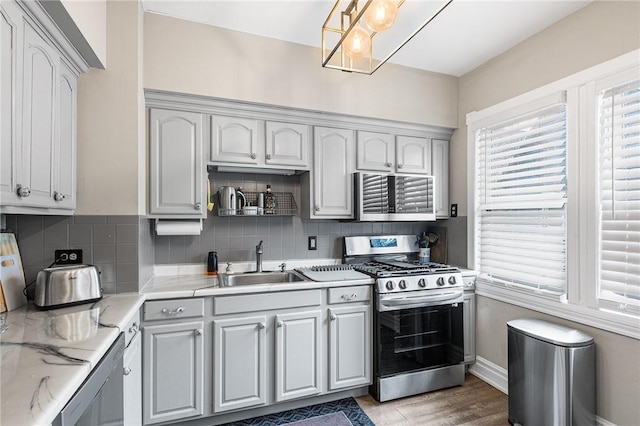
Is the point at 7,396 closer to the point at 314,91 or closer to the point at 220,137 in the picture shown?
the point at 220,137

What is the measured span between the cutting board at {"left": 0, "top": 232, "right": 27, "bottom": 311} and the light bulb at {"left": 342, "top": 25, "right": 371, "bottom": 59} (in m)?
2.17

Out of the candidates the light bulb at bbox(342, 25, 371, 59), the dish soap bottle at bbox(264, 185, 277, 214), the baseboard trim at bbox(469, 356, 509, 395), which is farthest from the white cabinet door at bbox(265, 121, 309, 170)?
the baseboard trim at bbox(469, 356, 509, 395)

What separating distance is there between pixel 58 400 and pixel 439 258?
317 centimetres

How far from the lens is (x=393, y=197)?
287 cm

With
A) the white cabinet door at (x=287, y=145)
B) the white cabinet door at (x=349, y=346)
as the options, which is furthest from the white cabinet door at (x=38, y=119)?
the white cabinet door at (x=349, y=346)

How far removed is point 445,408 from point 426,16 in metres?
2.86

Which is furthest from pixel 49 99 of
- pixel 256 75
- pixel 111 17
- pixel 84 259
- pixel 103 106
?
pixel 256 75

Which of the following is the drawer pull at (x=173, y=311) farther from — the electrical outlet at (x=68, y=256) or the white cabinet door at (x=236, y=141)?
the white cabinet door at (x=236, y=141)

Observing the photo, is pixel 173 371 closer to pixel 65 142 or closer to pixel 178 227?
pixel 178 227

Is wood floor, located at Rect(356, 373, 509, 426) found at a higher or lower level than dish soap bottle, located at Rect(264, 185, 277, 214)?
lower

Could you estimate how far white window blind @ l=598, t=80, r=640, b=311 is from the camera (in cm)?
186

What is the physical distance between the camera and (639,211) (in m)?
1.84

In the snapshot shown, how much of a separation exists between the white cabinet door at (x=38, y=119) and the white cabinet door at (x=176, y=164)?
66 cm

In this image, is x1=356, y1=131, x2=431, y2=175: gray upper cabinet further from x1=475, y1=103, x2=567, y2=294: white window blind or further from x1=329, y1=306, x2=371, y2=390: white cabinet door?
x1=329, y1=306, x2=371, y2=390: white cabinet door
